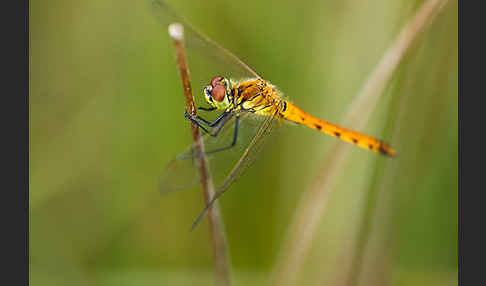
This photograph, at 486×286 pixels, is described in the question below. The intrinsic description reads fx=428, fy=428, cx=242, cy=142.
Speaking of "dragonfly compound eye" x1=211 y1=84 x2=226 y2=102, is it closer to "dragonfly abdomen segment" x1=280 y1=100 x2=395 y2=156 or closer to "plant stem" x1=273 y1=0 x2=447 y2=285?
"dragonfly abdomen segment" x1=280 y1=100 x2=395 y2=156

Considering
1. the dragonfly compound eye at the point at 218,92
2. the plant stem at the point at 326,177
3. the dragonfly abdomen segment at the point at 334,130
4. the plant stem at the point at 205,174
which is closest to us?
the plant stem at the point at 205,174

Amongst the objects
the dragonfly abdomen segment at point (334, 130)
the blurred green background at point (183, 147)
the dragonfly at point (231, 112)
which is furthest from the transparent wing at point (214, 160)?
the blurred green background at point (183, 147)

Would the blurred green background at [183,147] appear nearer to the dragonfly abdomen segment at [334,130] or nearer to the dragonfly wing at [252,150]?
the dragonfly abdomen segment at [334,130]

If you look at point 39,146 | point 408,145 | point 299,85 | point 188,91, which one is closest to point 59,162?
point 39,146

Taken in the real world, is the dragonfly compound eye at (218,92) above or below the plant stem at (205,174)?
above

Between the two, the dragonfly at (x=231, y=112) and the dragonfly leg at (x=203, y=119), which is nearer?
the dragonfly leg at (x=203, y=119)

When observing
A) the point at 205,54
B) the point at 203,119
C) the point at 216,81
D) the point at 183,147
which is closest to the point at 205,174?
the point at 203,119

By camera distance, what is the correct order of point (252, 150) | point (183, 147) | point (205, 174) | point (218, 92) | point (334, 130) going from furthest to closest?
point (183, 147)
point (334, 130)
point (218, 92)
point (252, 150)
point (205, 174)

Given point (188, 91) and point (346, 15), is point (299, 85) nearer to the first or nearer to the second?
point (346, 15)

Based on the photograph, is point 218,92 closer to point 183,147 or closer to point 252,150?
point 252,150
